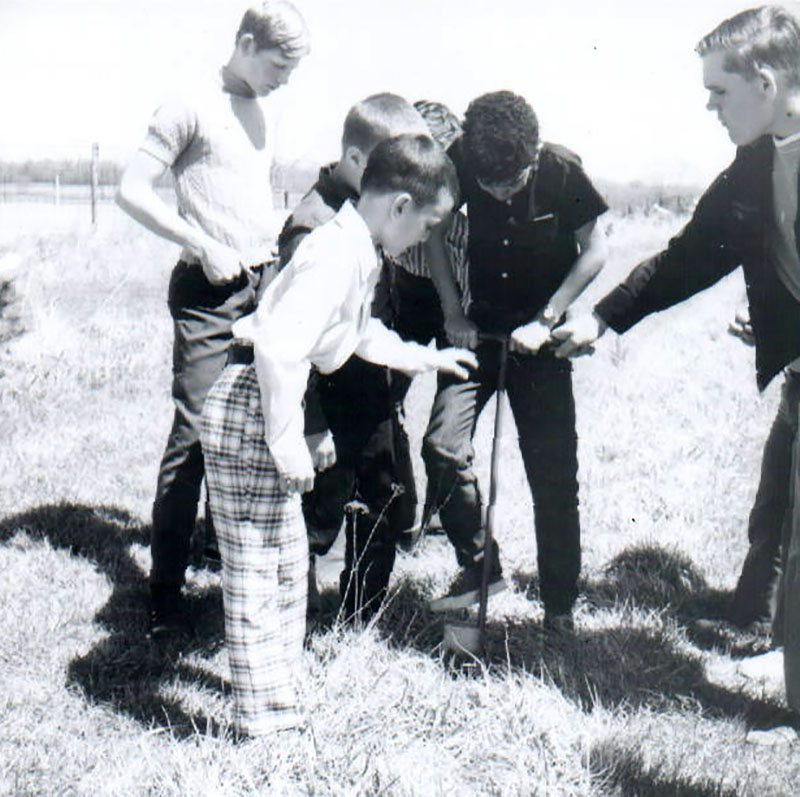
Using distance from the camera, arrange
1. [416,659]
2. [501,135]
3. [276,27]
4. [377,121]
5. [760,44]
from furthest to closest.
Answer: [276,27]
[416,659]
[377,121]
[501,135]
[760,44]

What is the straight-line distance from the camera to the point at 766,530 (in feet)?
14.0

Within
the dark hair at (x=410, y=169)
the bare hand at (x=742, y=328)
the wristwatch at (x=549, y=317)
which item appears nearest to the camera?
the dark hair at (x=410, y=169)

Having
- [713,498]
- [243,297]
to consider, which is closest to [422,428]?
[713,498]

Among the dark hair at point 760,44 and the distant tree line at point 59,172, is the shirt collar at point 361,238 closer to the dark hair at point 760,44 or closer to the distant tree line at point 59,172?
the dark hair at point 760,44

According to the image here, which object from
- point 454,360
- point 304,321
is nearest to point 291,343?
point 304,321

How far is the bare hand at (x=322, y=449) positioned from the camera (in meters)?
3.45

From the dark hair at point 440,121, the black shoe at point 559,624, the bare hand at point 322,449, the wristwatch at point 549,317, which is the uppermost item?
the dark hair at point 440,121

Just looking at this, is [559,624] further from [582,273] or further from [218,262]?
[218,262]

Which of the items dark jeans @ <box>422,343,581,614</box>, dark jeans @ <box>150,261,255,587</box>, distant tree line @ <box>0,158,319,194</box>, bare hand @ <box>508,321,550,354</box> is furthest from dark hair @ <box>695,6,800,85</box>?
distant tree line @ <box>0,158,319,194</box>

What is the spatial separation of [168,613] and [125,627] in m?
0.17

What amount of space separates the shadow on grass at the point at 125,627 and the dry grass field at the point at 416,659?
0.01 m

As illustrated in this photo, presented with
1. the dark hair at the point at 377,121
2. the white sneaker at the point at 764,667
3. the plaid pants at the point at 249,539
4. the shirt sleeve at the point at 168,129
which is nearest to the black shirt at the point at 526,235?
the dark hair at the point at 377,121

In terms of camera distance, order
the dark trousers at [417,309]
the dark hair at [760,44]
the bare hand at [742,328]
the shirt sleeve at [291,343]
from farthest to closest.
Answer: the dark trousers at [417,309], the bare hand at [742,328], the dark hair at [760,44], the shirt sleeve at [291,343]

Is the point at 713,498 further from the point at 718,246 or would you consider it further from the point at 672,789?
the point at 672,789
